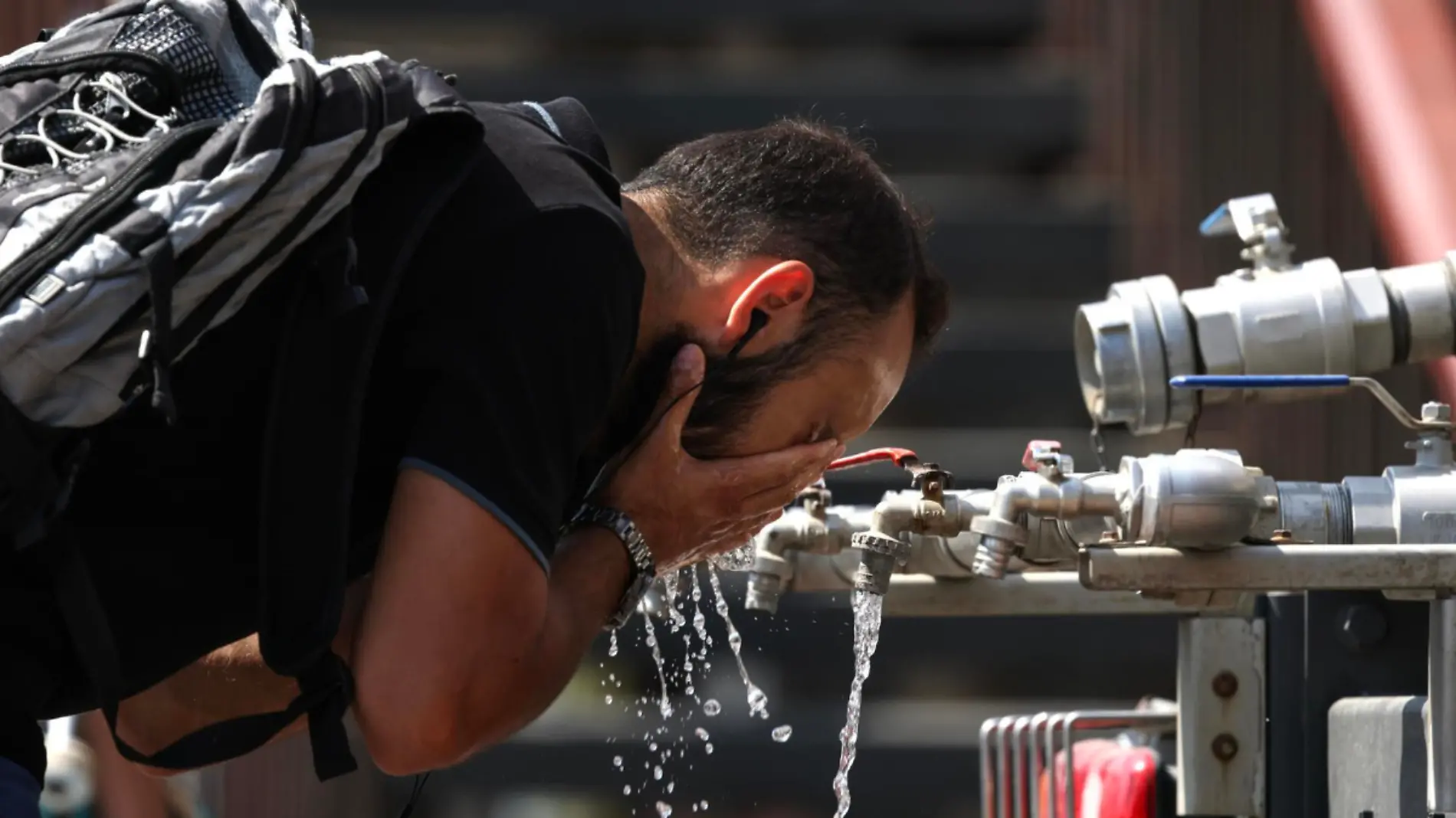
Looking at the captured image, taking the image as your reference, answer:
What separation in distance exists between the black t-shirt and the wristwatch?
15cm

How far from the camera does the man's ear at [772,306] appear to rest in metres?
1.76

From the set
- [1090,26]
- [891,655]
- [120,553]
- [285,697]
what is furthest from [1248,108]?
[120,553]

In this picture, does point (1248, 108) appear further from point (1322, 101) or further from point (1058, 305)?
point (1058, 305)

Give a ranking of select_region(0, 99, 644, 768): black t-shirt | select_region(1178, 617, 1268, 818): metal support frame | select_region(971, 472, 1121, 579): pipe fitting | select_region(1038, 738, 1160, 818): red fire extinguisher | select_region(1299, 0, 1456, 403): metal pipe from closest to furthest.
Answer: select_region(0, 99, 644, 768): black t-shirt
select_region(971, 472, 1121, 579): pipe fitting
select_region(1178, 617, 1268, 818): metal support frame
select_region(1038, 738, 1160, 818): red fire extinguisher
select_region(1299, 0, 1456, 403): metal pipe

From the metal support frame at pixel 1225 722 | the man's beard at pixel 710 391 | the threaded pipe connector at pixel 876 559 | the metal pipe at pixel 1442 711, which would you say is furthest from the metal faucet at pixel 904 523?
the metal pipe at pixel 1442 711

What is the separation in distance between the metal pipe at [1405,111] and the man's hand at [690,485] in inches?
38.7

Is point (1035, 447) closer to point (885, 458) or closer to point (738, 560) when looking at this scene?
point (885, 458)

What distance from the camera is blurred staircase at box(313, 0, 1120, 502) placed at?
183 inches

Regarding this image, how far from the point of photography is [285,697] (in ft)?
6.17

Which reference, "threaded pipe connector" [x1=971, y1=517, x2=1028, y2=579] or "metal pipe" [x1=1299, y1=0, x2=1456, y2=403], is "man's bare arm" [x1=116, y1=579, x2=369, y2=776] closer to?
"threaded pipe connector" [x1=971, y1=517, x2=1028, y2=579]

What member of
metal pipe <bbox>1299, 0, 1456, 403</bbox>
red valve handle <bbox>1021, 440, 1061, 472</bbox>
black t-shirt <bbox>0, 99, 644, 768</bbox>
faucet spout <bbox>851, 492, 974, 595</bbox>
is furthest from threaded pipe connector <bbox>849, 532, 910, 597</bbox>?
metal pipe <bbox>1299, 0, 1456, 403</bbox>

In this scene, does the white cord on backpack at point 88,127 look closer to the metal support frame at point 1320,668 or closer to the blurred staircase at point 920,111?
the metal support frame at point 1320,668

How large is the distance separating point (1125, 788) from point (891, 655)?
7.22ft

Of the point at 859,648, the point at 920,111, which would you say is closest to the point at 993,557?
the point at 859,648
